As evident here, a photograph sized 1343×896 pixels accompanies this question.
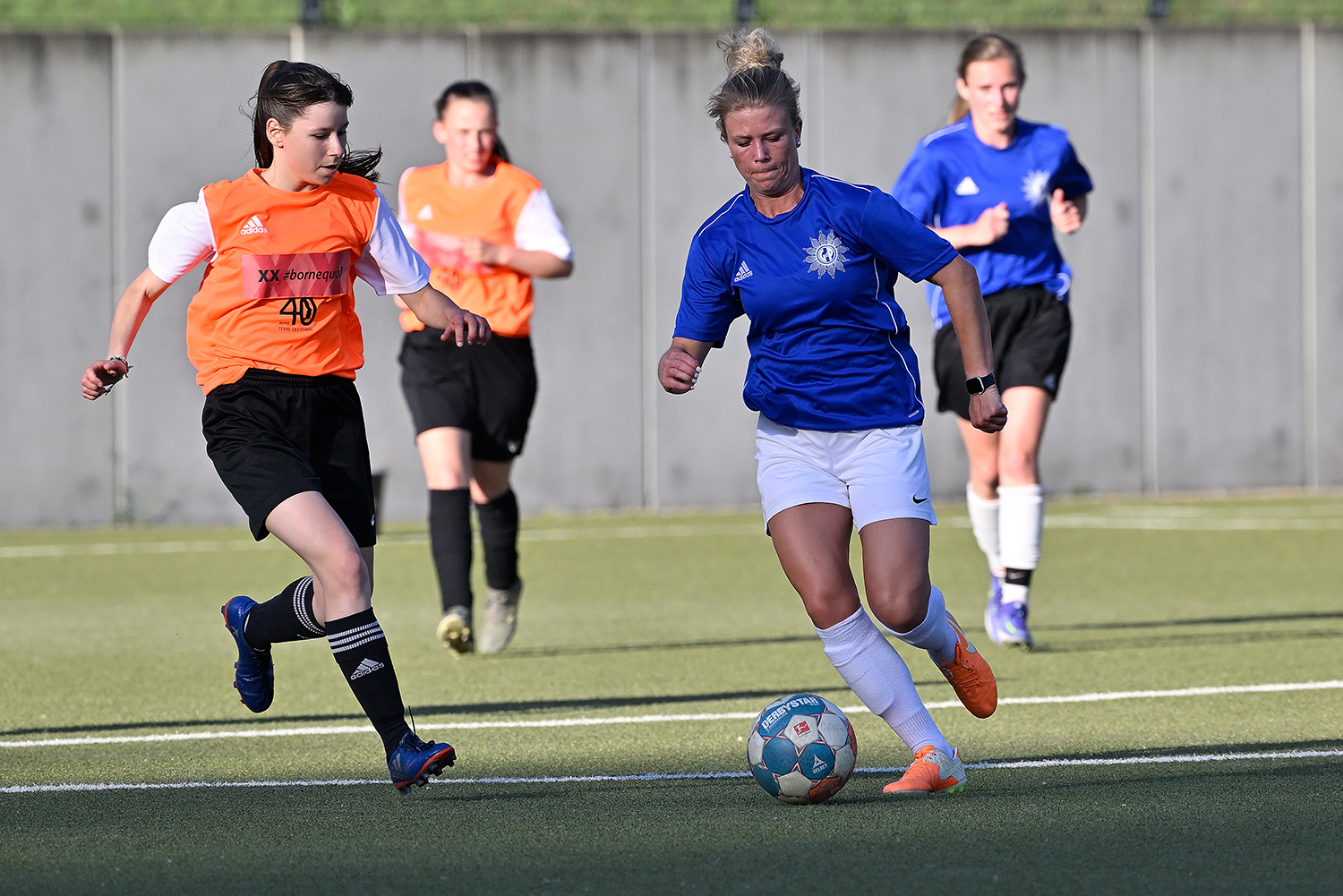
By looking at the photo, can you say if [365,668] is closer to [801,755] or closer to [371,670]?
[371,670]

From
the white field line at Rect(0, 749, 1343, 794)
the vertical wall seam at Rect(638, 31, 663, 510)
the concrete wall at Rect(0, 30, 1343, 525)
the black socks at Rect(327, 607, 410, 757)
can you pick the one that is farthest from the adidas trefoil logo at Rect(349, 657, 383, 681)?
the vertical wall seam at Rect(638, 31, 663, 510)

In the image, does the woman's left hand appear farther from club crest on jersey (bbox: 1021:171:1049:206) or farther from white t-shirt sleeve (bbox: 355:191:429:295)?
white t-shirt sleeve (bbox: 355:191:429:295)

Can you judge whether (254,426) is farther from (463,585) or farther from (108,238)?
(108,238)

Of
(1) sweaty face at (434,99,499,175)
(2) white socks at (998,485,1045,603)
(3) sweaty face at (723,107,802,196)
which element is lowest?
(2) white socks at (998,485,1045,603)

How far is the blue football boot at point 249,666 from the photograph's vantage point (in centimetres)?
495

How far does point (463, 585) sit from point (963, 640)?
9.66ft

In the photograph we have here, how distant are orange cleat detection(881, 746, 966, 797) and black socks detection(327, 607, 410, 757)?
120cm

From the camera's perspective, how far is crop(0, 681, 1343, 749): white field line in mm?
5355

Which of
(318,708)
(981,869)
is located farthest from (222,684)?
(981,869)

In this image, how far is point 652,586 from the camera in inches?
374

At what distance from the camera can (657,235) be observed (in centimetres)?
1388

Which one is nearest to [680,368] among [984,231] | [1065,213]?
[984,231]

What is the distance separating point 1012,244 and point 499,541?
2.45m

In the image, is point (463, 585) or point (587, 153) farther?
point (587, 153)
